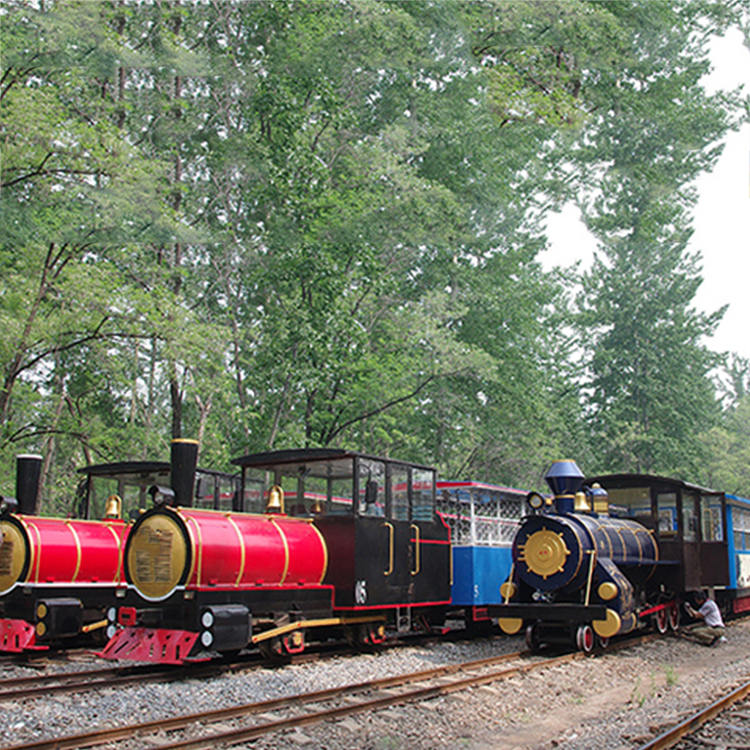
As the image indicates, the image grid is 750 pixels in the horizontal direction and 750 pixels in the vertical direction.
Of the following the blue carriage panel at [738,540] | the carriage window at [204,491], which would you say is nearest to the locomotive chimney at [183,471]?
the carriage window at [204,491]

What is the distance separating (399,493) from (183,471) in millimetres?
3552

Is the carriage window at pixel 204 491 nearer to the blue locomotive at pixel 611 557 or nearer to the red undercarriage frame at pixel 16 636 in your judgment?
the red undercarriage frame at pixel 16 636

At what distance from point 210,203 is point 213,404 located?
6.02 m

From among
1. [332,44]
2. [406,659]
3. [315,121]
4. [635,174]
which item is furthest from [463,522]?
[635,174]

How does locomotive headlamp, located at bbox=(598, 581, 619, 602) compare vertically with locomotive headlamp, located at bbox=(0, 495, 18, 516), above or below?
below

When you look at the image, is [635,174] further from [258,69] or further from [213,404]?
[213,404]

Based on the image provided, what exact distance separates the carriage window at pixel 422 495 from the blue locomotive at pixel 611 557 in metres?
1.39

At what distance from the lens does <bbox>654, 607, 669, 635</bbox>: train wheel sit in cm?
1373

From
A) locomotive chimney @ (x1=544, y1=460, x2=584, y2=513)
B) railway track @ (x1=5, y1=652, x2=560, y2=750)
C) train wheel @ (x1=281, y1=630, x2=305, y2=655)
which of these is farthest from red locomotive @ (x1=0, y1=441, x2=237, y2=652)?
locomotive chimney @ (x1=544, y1=460, x2=584, y2=513)

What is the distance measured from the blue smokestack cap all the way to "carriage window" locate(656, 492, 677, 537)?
258cm

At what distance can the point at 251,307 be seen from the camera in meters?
26.8

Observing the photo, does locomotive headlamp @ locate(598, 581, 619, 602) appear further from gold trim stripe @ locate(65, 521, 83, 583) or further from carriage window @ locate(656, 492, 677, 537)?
gold trim stripe @ locate(65, 521, 83, 583)

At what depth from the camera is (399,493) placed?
38.5ft

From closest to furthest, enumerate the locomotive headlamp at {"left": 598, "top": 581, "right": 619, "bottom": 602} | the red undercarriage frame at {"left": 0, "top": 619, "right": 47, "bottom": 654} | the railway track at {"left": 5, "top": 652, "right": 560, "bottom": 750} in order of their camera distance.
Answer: the railway track at {"left": 5, "top": 652, "right": 560, "bottom": 750}
the red undercarriage frame at {"left": 0, "top": 619, "right": 47, "bottom": 654}
the locomotive headlamp at {"left": 598, "top": 581, "right": 619, "bottom": 602}
